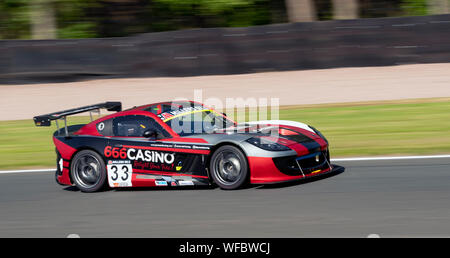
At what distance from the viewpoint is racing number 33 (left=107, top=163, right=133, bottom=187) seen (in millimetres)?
8000

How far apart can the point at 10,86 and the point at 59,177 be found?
11.4 meters

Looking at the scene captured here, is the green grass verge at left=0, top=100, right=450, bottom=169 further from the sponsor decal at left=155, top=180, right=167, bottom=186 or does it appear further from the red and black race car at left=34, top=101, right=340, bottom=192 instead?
the sponsor decal at left=155, top=180, right=167, bottom=186

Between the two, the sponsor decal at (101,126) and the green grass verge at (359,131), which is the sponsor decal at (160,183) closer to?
the sponsor decal at (101,126)

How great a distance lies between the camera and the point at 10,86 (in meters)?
18.8

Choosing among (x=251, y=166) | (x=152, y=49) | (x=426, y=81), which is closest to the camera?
(x=251, y=166)

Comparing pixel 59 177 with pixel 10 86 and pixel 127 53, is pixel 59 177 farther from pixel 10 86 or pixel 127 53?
pixel 10 86

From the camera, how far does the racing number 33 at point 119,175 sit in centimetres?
800

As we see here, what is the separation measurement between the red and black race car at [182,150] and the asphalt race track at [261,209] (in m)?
0.20

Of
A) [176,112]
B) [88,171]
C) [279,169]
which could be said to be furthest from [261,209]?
[88,171]

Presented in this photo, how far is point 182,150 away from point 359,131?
5116mm

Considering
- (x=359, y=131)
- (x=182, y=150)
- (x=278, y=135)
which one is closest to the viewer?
(x=182, y=150)

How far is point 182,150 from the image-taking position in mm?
7625

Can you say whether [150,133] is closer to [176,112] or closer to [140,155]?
[140,155]
